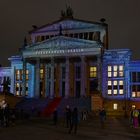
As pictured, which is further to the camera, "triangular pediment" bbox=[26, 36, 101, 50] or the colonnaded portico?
the colonnaded portico

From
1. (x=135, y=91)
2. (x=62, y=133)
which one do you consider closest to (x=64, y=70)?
(x=135, y=91)

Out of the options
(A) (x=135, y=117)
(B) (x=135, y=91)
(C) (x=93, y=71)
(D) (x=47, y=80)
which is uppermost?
(C) (x=93, y=71)

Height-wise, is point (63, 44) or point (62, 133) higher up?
point (63, 44)

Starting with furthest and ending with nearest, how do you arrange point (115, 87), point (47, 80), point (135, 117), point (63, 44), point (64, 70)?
point (64, 70)
point (47, 80)
point (115, 87)
point (63, 44)
point (135, 117)

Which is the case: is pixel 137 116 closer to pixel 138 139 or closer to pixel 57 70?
pixel 138 139

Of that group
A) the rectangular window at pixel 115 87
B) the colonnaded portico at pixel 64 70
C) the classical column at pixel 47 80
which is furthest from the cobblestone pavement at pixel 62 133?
the classical column at pixel 47 80

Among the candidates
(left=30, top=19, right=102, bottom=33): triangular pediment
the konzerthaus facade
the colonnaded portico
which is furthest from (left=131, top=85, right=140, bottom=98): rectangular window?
(left=30, top=19, right=102, bottom=33): triangular pediment

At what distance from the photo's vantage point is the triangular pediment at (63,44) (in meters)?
78.1

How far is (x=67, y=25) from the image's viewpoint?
282 feet

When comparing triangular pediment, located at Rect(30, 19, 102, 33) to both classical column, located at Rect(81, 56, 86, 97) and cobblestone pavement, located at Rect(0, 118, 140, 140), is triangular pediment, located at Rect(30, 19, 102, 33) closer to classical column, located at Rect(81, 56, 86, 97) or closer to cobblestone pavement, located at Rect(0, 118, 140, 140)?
classical column, located at Rect(81, 56, 86, 97)

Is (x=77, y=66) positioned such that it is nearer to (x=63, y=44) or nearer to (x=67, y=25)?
(x=63, y=44)

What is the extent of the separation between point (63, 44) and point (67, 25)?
7084mm

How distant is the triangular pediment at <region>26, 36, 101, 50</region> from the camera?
78.1 metres

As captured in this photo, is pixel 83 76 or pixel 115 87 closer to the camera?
pixel 83 76
